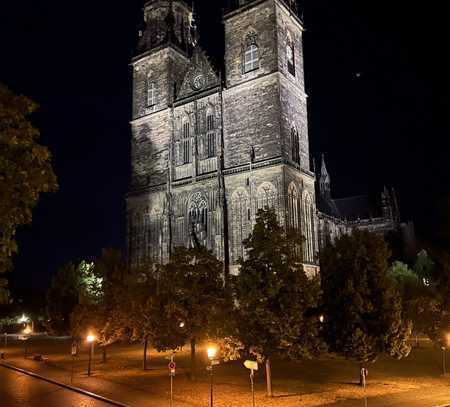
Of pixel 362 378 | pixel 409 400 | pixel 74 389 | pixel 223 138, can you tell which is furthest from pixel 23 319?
pixel 409 400

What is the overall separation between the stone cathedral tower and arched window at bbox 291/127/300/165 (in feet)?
0.30

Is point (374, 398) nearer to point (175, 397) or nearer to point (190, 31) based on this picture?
point (175, 397)

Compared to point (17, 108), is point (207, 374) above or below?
below

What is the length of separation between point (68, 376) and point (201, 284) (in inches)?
309

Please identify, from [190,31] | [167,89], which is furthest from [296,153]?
[190,31]

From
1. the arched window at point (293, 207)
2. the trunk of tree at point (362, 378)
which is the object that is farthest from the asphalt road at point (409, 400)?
the arched window at point (293, 207)

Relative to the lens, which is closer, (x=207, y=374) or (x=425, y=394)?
(x=425, y=394)

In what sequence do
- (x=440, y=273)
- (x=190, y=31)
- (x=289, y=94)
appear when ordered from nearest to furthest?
(x=440, y=273) < (x=289, y=94) < (x=190, y=31)

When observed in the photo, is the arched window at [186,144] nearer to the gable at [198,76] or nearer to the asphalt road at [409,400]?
the gable at [198,76]

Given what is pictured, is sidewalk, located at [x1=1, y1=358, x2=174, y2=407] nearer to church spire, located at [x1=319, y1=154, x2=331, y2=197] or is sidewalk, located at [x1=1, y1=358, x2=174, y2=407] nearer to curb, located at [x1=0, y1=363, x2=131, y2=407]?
curb, located at [x1=0, y1=363, x2=131, y2=407]

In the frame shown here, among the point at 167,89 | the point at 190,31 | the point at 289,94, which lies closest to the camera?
the point at 289,94

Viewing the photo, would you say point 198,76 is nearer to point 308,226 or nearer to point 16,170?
point 308,226

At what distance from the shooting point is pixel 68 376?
23.5 m

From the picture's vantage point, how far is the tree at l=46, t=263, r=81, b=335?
40.9 m
